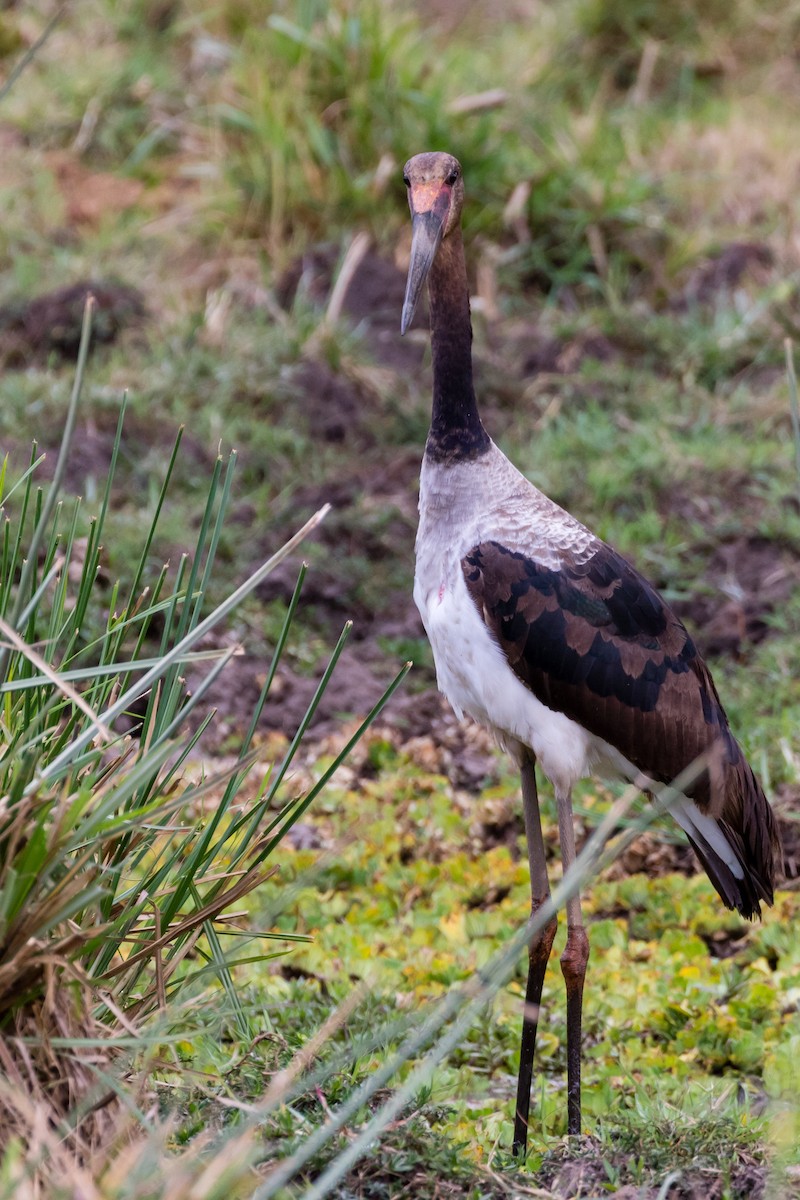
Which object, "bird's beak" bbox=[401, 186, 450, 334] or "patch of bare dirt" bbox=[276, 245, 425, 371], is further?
"patch of bare dirt" bbox=[276, 245, 425, 371]

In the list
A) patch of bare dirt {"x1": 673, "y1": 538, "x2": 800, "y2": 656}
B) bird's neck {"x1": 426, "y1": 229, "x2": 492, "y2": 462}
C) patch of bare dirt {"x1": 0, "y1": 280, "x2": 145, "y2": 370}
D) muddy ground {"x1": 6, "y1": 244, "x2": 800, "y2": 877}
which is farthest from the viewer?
patch of bare dirt {"x1": 0, "y1": 280, "x2": 145, "y2": 370}

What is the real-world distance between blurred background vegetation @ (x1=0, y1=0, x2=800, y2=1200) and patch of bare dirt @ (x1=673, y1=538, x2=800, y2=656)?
0.05ft

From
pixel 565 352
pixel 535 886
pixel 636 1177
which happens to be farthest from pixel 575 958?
pixel 565 352

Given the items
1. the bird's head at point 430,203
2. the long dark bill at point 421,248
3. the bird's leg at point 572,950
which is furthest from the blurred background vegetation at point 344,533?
the bird's head at point 430,203

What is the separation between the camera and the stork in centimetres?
312

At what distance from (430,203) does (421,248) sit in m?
0.15

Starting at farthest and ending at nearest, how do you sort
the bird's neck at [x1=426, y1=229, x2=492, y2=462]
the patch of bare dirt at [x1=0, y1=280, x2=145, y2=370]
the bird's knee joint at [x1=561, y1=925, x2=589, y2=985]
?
the patch of bare dirt at [x1=0, y1=280, x2=145, y2=370], the bird's neck at [x1=426, y1=229, x2=492, y2=462], the bird's knee joint at [x1=561, y1=925, x2=589, y2=985]

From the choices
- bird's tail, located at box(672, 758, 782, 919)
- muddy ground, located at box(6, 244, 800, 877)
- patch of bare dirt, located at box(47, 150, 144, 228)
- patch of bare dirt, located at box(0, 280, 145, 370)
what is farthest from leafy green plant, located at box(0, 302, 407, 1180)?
patch of bare dirt, located at box(47, 150, 144, 228)

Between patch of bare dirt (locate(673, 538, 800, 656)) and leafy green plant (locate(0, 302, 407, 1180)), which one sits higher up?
leafy green plant (locate(0, 302, 407, 1180))

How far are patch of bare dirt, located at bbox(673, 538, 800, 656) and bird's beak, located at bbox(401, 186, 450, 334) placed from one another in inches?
86.5

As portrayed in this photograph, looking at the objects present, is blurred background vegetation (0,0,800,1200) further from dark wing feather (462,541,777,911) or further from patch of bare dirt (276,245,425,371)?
dark wing feather (462,541,777,911)

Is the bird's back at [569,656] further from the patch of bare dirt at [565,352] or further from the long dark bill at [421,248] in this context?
the patch of bare dirt at [565,352]

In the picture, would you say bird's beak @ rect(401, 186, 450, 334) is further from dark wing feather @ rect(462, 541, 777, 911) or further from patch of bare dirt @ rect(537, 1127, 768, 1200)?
patch of bare dirt @ rect(537, 1127, 768, 1200)

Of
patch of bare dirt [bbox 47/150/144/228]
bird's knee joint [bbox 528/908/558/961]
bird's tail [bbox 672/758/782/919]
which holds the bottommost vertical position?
bird's knee joint [bbox 528/908/558/961]
